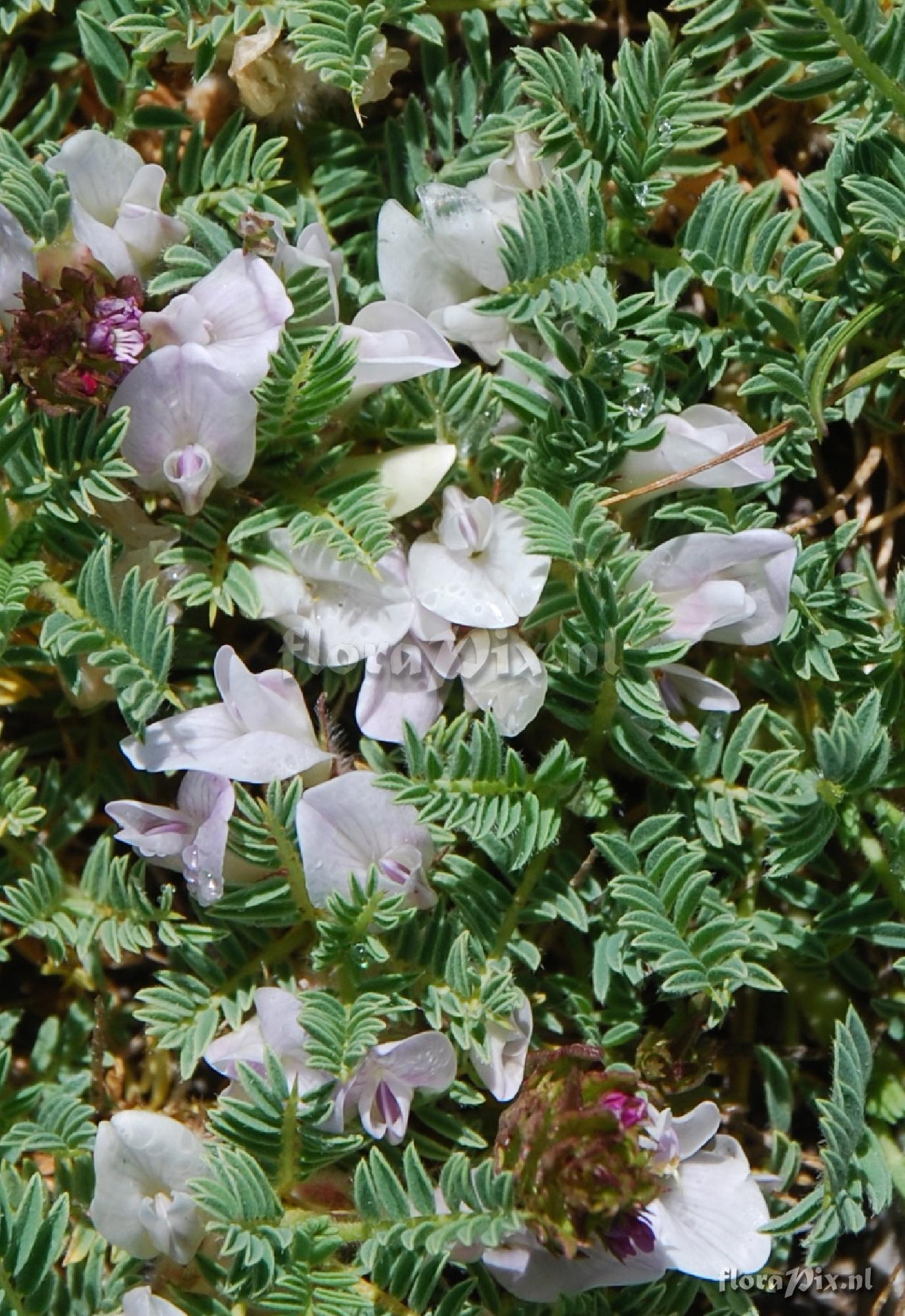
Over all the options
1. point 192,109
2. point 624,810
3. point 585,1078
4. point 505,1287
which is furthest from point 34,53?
point 505,1287

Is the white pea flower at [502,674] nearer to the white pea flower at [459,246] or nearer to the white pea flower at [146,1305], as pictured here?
the white pea flower at [459,246]

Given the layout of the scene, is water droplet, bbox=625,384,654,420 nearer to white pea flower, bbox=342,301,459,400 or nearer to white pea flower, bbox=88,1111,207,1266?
white pea flower, bbox=342,301,459,400

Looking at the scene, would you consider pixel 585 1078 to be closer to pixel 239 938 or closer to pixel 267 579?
pixel 239 938

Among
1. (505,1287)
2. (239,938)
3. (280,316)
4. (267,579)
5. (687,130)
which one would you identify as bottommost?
(505,1287)

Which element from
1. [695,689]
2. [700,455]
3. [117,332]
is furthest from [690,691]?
[117,332]

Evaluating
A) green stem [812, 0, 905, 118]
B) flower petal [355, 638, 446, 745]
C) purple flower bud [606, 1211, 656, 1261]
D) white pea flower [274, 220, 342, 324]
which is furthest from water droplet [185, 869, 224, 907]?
green stem [812, 0, 905, 118]

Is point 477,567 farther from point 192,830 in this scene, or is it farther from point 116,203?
point 116,203
